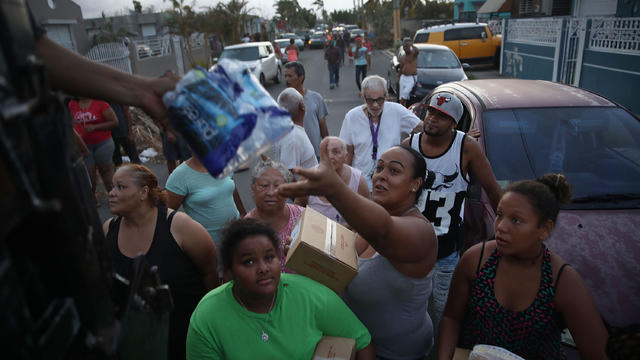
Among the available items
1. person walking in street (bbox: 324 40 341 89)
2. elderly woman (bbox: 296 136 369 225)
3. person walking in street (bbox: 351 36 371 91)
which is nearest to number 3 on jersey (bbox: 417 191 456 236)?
elderly woman (bbox: 296 136 369 225)

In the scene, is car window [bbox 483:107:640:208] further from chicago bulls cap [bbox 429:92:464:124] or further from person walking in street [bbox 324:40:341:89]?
person walking in street [bbox 324:40:341:89]

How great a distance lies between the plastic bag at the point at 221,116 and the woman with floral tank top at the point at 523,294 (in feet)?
4.48

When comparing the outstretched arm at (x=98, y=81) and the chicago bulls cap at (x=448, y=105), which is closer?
the outstretched arm at (x=98, y=81)

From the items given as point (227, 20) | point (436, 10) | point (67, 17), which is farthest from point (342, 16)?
point (67, 17)

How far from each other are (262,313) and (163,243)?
34.9 inches

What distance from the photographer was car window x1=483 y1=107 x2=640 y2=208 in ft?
11.2

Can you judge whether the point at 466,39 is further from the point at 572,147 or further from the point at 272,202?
the point at 272,202

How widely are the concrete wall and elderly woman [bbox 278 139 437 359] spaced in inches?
782

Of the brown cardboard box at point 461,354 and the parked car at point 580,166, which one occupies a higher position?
the parked car at point 580,166

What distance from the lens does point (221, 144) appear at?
1.19 meters

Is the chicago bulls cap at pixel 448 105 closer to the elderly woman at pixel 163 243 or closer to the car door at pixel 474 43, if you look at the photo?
the elderly woman at pixel 163 243

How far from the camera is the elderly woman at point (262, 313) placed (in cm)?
188

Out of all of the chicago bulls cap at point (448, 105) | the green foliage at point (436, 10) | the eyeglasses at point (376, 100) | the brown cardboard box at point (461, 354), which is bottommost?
the brown cardboard box at point (461, 354)

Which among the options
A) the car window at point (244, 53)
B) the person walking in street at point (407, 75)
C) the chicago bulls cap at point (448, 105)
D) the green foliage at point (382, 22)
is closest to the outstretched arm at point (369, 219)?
the chicago bulls cap at point (448, 105)
